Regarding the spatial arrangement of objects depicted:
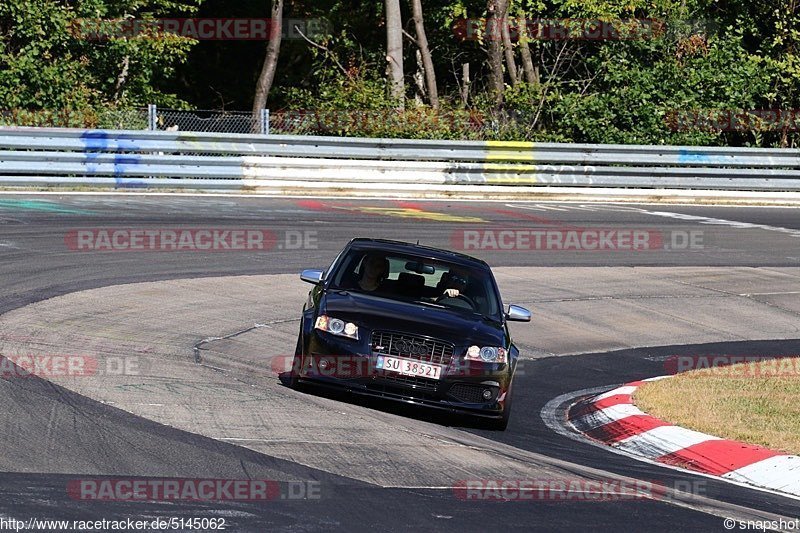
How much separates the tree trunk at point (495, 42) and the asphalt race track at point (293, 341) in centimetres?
713

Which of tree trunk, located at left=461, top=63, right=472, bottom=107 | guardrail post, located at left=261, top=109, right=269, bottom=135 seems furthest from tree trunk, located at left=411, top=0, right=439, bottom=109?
guardrail post, located at left=261, top=109, right=269, bottom=135

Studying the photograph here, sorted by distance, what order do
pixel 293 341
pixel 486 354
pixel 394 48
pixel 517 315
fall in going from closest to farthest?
pixel 486 354 < pixel 517 315 < pixel 293 341 < pixel 394 48

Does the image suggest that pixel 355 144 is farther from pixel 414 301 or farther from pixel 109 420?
pixel 109 420

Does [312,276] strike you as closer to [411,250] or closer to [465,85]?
[411,250]

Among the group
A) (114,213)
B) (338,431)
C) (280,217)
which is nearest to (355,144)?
(280,217)

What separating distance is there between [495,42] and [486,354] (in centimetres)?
2194

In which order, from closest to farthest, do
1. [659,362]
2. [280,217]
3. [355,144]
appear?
1. [659,362]
2. [280,217]
3. [355,144]

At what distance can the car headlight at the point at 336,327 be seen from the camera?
9555mm

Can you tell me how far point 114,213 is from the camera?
19.3 meters

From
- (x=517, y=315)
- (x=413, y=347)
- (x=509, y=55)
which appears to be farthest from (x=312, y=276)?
(x=509, y=55)

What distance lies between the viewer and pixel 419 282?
10.7 m

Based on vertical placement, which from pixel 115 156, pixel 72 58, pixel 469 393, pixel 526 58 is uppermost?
pixel 526 58

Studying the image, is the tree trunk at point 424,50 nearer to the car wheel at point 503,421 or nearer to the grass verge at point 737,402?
the grass verge at point 737,402

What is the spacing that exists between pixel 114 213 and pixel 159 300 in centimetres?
604
